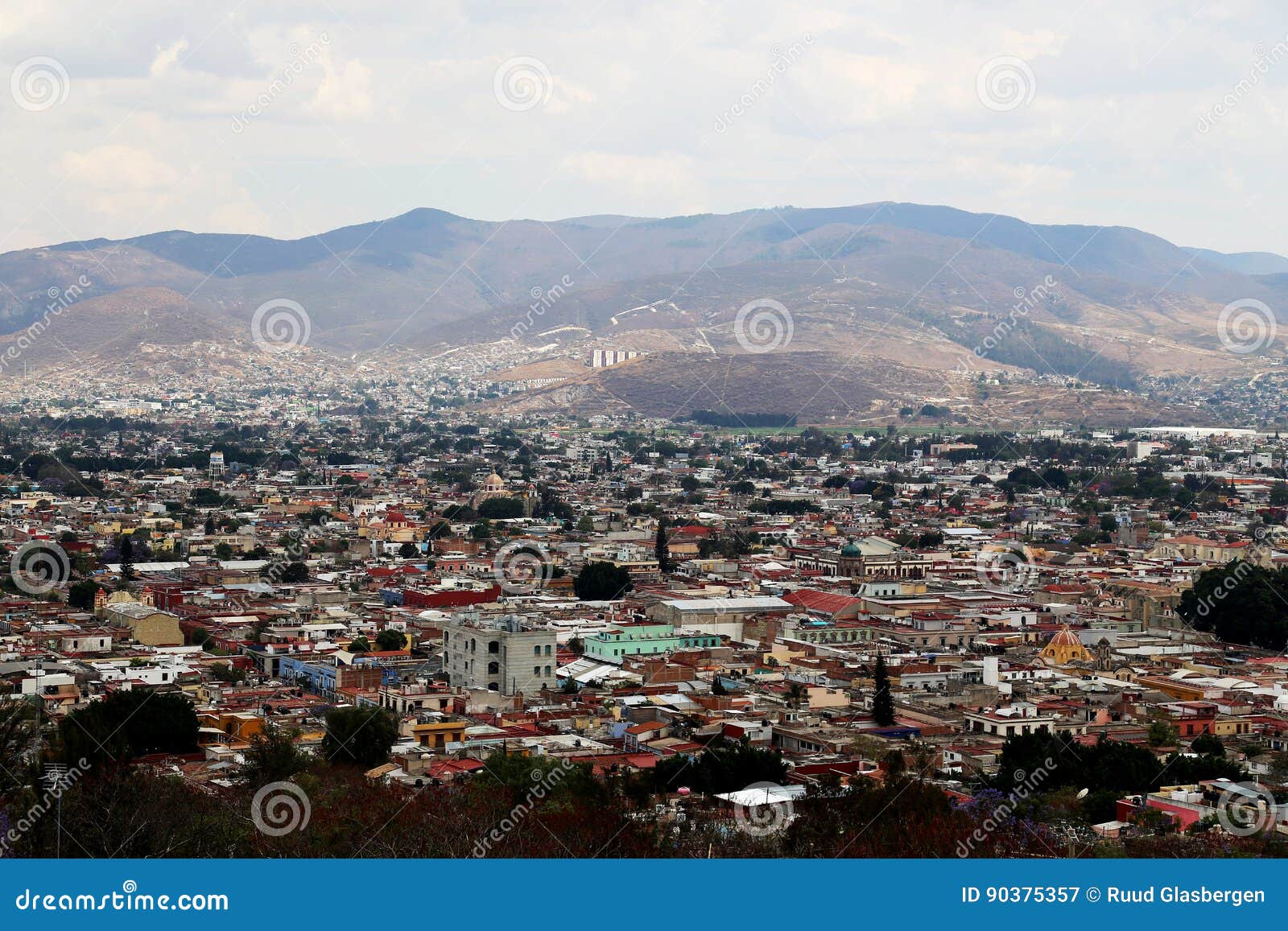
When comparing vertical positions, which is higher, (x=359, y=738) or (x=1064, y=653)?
(x=359, y=738)

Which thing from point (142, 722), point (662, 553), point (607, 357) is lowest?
point (662, 553)

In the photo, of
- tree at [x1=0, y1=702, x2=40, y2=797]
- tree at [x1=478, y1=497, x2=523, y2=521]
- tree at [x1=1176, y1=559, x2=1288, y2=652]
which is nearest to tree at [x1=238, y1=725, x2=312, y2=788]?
tree at [x1=0, y1=702, x2=40, y2=797]

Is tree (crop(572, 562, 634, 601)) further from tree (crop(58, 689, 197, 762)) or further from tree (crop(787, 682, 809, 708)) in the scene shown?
tree (crop(58, 689, 197, 762))

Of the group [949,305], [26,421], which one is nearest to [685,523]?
[26,421]

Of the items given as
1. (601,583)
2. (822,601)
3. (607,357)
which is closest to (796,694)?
(822,601)

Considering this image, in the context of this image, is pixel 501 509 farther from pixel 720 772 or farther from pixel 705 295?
pixel 705 295

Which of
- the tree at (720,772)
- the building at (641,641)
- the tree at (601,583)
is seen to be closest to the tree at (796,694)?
the building at (641,641)
